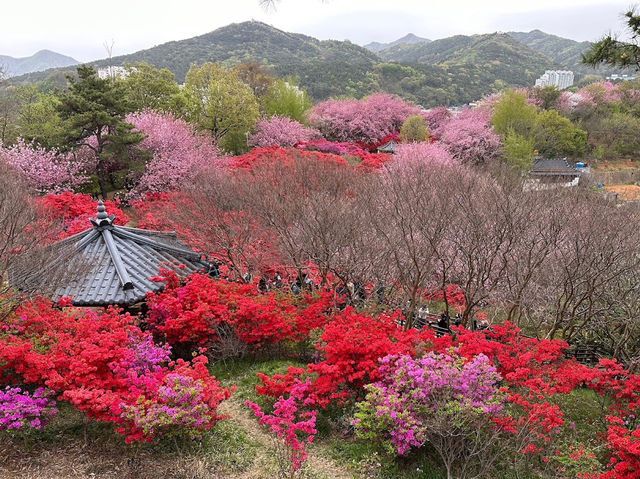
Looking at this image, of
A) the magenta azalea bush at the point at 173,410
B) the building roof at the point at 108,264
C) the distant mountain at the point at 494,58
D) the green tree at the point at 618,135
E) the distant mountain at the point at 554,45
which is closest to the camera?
the magenta azalea bush at the point at 173,410

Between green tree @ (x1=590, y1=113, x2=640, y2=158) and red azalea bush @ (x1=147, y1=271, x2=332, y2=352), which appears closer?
red azalea bush @ (x1=147, y1=271, x2=332, y2=352)

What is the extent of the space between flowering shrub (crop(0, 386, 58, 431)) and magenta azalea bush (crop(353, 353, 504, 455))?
13.9 feet

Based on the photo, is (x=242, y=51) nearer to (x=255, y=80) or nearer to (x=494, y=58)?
(x=494, y=58)

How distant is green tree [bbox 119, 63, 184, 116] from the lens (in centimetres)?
2697

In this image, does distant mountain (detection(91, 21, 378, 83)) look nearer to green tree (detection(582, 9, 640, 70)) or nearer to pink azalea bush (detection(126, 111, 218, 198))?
pink azalea bush (detection(126, 111, 218, 198))

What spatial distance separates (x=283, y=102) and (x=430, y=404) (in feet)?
115

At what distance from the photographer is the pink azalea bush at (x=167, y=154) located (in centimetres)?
1973

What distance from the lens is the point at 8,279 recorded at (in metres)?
7.95

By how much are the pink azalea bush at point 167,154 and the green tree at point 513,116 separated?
927 inches

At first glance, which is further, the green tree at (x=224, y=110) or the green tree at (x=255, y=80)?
the green tree at (x=255, y=80)

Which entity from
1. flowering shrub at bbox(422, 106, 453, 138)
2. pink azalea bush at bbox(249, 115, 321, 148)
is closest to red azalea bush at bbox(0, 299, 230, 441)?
pink azalea bush at bbox(249, 115, 321, 148)

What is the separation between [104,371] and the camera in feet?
21.6

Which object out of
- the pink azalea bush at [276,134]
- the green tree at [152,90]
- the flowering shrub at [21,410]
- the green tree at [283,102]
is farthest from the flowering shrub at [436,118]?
the flowering shrub at [21,410]

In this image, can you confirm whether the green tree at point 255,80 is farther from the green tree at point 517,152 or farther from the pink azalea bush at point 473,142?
the green tree at point 517,152
